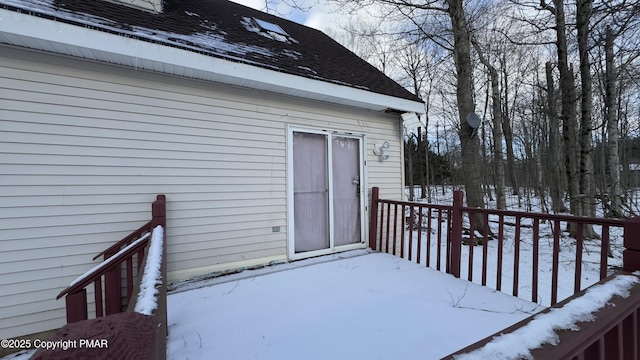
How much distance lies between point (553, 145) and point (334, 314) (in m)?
12.2

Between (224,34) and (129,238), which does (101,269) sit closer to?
(129,238)

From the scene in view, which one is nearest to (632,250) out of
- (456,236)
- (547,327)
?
(547,327)

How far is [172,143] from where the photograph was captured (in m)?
3.25

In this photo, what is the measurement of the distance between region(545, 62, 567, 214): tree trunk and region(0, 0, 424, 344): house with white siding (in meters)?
5.92

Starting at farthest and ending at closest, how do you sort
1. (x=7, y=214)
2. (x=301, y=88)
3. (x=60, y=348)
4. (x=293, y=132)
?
(x=293, y=132) < (x=301, y=88) < (x=7, y=214) < (x=60, y=348)

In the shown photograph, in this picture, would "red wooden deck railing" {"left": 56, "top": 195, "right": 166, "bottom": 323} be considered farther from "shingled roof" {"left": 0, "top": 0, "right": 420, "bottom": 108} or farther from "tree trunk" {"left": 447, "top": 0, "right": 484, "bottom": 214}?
"tree trunk" {"left": 447, "top": 0, "right": 484, "bottom": 214}

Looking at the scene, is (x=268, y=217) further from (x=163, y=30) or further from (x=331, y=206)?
(x=163, y=30)

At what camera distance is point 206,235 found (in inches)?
135

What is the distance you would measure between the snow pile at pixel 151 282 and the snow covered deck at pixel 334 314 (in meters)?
0.83

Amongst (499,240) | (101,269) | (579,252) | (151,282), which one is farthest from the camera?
(499,240)

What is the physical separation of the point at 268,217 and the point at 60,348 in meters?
3.40

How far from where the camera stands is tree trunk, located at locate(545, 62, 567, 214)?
7.89 m

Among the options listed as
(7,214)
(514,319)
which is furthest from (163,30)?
(514,319)

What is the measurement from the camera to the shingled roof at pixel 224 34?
2.79 meters
